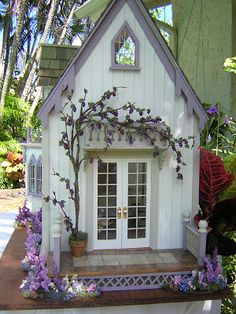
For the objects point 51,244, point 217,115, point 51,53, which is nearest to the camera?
point 51,244

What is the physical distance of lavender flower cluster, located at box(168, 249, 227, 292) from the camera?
478cm

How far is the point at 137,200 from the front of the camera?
18.5ft

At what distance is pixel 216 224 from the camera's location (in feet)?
18.4

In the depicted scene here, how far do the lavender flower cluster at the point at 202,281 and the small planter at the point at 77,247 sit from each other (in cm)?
126

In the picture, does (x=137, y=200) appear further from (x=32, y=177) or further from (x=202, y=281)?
(x=32, y=177)

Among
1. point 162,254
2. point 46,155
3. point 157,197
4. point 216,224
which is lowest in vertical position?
point 162,254

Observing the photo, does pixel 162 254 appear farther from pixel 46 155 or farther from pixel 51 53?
pixel 51 53

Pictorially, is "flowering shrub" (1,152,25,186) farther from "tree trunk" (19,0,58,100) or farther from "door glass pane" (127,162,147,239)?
"door glass pane" (127,162,147,239)

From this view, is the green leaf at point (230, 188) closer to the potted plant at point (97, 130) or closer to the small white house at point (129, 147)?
the small white house at point (129, 147)

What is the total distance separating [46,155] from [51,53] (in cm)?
160

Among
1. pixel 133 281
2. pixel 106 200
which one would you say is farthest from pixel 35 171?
pixel 133 281

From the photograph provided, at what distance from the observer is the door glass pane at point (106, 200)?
18.0 ft

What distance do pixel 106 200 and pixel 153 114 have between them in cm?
141

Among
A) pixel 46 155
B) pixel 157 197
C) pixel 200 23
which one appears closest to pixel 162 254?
pixel 157 197
